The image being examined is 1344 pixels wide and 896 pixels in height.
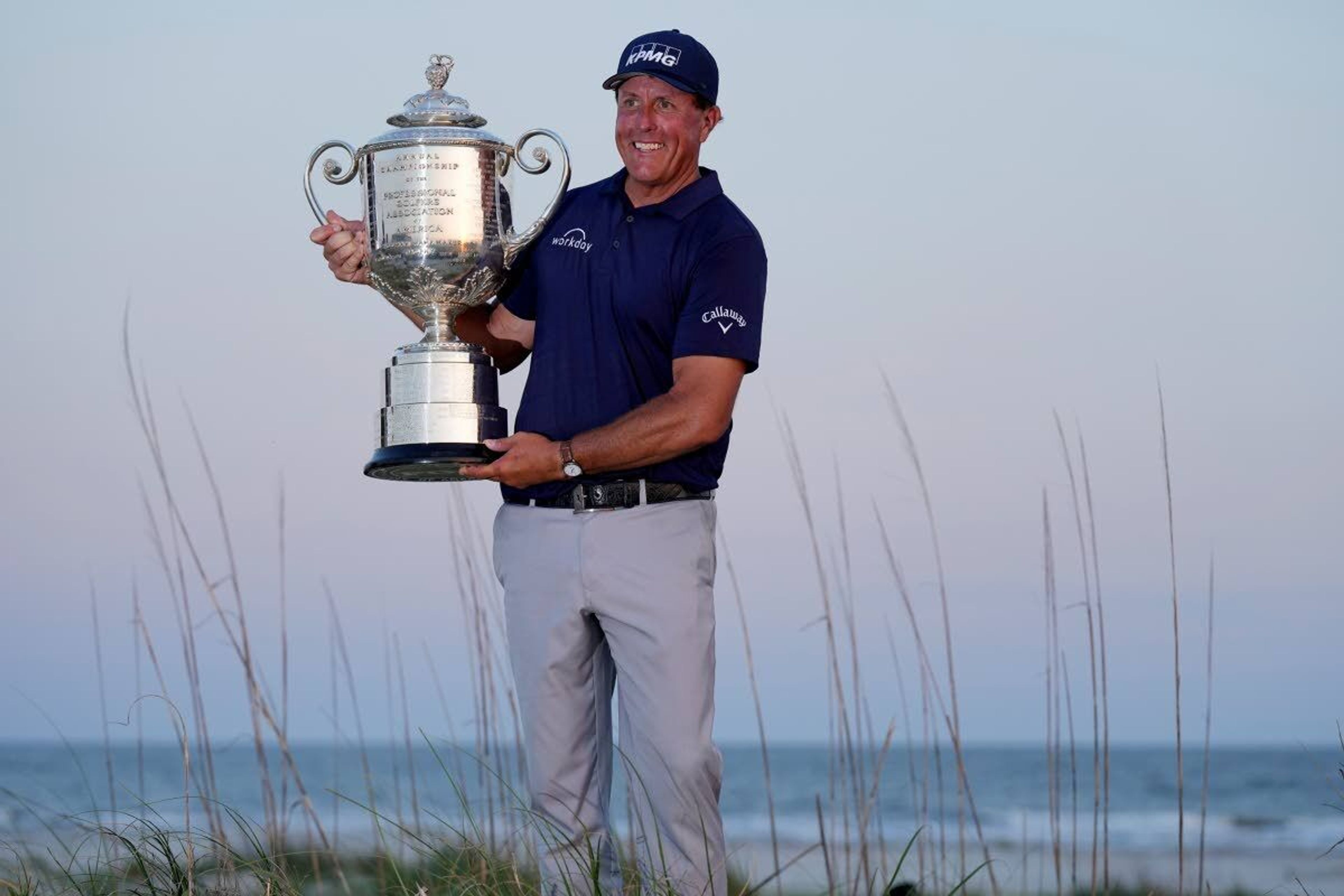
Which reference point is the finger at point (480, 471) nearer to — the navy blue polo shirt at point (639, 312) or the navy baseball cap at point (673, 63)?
the navy blue polo shirt at point (639, 312)

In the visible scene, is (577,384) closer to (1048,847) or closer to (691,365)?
(691,365)

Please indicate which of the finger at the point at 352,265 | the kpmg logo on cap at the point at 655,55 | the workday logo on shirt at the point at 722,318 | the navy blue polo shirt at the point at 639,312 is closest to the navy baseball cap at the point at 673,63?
the kpmg logo on cap at the point at 655,55

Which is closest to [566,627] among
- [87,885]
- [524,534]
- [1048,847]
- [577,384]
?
[524,534]

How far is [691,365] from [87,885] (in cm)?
152

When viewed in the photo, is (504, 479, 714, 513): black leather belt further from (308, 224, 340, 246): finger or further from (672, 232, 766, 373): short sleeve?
(308, 224, 340, 246): finger

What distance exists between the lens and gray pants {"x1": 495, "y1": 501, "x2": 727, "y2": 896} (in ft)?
10.3

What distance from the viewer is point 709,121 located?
11.1 ft

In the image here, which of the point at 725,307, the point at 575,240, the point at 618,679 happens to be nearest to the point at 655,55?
the point at 575,240

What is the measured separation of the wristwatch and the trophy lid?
2.47ft

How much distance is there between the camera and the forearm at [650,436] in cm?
305

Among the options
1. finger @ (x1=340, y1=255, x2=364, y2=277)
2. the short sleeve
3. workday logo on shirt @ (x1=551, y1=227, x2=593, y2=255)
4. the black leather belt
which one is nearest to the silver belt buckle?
the black leather belt

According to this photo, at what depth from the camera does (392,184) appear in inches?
134

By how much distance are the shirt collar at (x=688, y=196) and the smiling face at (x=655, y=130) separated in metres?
0.03

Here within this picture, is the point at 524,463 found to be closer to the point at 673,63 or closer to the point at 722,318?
the point at 722,318
